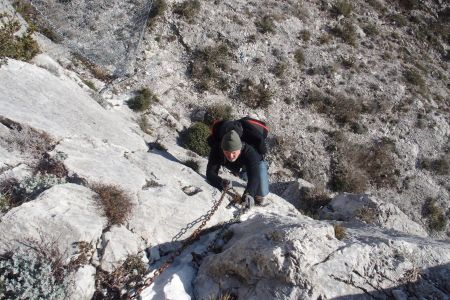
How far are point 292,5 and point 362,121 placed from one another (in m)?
7.02

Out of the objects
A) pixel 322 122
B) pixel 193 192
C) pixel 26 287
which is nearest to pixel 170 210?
pixel 193 192

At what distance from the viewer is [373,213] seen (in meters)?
9.93

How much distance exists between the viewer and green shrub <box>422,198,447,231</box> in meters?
15.5

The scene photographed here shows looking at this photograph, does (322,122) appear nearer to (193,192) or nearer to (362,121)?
(362,121)

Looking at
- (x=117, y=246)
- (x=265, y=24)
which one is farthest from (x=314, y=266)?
(x=265, y=24)

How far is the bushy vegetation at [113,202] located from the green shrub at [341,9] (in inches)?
696

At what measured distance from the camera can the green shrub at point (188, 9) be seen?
706 inches

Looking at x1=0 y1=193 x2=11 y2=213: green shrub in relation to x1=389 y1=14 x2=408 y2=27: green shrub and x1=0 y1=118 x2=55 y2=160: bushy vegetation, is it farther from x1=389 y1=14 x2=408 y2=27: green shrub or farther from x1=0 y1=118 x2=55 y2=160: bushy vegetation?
x1=389 y1=14 x2=408 y2=27: green shrub

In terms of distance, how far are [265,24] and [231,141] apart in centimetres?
1270

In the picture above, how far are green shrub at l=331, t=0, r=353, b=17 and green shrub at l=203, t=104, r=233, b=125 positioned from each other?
9.14 meters

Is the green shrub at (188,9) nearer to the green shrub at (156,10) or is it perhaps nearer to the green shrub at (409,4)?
the green shrub at (156,10)

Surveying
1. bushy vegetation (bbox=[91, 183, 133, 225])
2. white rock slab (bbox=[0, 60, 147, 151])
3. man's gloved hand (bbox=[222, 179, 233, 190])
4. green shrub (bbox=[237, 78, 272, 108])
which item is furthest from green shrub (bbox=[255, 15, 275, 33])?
bushy vegetation (bbox=[91, 183, 133, 225])

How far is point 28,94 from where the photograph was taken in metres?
8.94

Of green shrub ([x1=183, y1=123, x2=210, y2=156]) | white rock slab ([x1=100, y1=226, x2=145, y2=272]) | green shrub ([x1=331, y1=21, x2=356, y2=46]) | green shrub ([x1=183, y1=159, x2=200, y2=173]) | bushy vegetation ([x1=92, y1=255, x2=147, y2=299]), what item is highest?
green shrub ([x1=331, y1=21, x2=356, y2=46])
